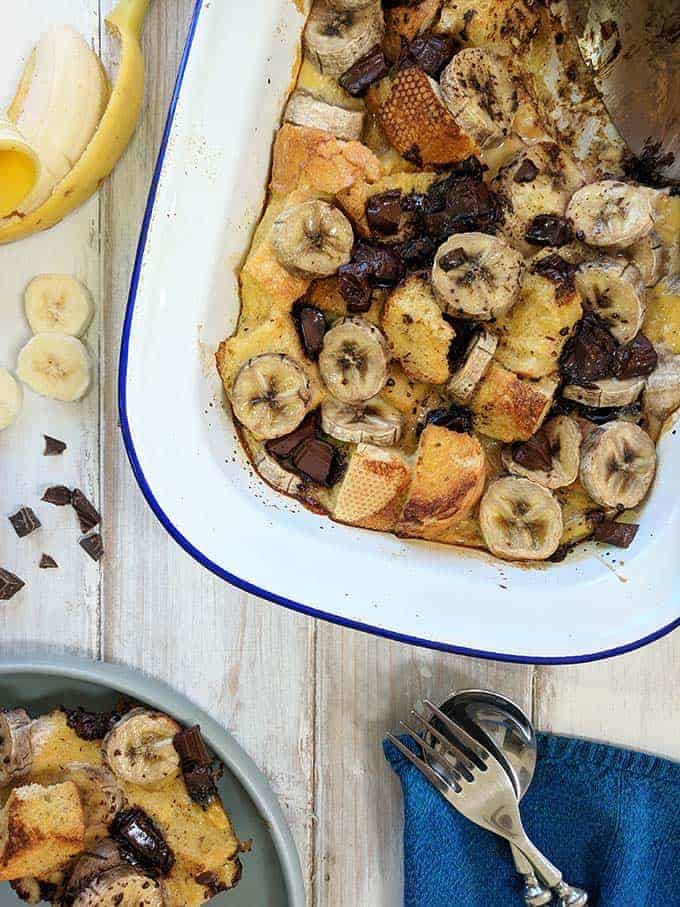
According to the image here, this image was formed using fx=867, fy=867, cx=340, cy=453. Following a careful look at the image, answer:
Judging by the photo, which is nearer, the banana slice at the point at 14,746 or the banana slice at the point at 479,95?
the banana slice at the point at 479,95

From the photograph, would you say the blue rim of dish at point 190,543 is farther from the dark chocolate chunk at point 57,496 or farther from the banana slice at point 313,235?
the dark chocolate chunk at point 57,496

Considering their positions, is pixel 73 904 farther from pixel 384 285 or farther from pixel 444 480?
pixel 384 285

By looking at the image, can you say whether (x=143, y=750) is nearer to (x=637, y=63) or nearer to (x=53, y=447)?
(x=53, y=447)

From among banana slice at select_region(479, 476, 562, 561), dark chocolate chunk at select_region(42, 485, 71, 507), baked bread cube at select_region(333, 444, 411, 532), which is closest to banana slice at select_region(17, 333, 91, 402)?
dark chocolate chunk at select_region(42, 485, 71, 507)

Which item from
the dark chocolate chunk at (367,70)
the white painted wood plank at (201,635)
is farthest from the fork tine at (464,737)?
the dark chocolate chunk at (367,70)

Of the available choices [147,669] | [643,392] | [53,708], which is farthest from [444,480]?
[53,708]

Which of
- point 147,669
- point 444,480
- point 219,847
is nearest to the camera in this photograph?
point 444,480

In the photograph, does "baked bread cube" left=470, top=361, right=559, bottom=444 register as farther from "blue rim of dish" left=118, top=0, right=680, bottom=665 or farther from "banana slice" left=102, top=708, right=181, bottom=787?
"banana slice" left=102, top=708, right=181, bottom=787
